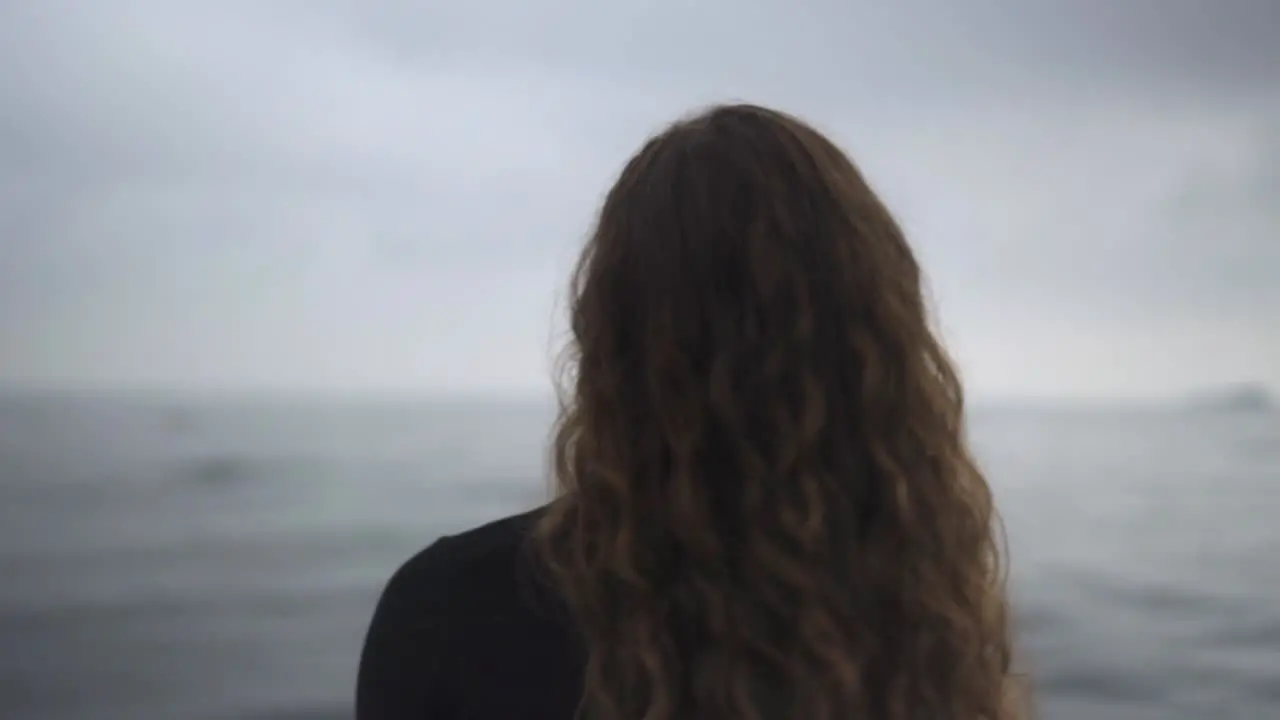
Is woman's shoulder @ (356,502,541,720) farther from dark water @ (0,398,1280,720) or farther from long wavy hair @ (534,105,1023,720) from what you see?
dark water @ (0,398,1280,720)

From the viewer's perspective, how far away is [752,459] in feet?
2.69

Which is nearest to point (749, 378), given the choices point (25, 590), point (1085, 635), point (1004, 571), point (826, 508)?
point (826, 508)

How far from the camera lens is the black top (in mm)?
777

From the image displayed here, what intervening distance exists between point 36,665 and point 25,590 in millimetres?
122

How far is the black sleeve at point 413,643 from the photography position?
30.5 inches

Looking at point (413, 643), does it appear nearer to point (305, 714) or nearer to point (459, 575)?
point (459, 575)

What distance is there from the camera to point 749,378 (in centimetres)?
82

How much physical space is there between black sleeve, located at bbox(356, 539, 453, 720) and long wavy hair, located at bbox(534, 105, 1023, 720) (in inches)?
3.2

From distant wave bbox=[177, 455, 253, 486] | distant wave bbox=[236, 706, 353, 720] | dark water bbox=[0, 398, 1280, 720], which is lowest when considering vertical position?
distant wave bbox=[236, 706, 353, 720]

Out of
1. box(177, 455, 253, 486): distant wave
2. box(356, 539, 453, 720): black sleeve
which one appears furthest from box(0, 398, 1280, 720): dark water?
box(356, 539, 453, 720): black sleeve

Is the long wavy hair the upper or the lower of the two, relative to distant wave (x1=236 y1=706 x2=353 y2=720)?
upper

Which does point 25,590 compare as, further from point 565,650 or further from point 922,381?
point 922,381

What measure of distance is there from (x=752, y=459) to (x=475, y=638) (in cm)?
23

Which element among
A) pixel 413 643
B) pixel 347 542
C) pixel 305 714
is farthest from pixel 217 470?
pixel 413 643
